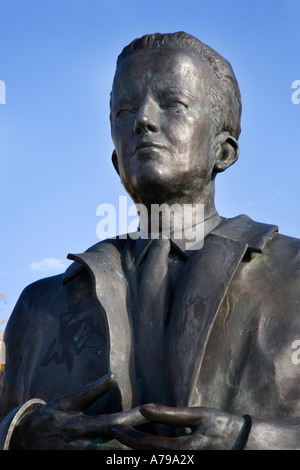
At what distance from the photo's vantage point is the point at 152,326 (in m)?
4.44

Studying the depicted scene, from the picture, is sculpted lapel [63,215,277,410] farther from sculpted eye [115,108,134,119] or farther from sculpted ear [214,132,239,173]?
sculpted eye [115,108,134,119]

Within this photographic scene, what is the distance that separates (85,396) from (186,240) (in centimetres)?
115

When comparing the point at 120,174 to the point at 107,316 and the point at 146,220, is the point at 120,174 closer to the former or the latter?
the point at 146,220

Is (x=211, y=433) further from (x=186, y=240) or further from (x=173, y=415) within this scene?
(x=186, y=240)

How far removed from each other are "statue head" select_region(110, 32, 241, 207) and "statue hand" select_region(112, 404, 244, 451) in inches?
56.2

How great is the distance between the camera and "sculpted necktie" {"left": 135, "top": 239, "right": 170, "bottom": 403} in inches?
170

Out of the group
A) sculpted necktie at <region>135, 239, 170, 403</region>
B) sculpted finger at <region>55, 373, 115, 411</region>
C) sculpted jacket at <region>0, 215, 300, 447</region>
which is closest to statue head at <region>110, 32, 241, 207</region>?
sculpted jacket at <region>0, 215, 300, 447</region>

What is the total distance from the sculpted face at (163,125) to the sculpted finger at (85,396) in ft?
4.06

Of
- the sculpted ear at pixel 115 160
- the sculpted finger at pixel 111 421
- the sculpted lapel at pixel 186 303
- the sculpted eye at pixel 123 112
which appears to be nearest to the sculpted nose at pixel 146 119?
the sculpted eye at pixel 123 112

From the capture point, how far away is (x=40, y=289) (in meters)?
5.14

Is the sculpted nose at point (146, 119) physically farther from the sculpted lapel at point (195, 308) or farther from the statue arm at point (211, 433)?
the statue arm at point (211, 433)

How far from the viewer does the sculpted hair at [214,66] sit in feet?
16.6

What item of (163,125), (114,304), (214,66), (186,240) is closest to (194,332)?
(114,304)
